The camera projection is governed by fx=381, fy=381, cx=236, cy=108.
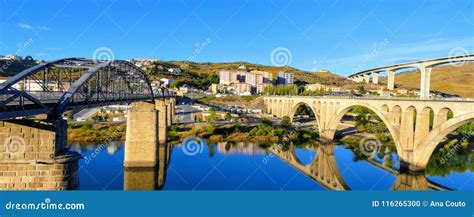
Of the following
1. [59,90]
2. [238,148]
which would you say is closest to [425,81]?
[238,148]

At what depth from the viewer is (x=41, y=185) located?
7.93 meters

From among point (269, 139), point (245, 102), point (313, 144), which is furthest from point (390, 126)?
point (245, 102)

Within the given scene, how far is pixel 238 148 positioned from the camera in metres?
31.6

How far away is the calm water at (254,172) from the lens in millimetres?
19938

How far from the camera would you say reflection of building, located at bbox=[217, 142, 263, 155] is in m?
30.0

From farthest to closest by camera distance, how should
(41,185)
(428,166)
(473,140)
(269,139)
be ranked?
(269,139), (473,140), (428,166), (41,185)

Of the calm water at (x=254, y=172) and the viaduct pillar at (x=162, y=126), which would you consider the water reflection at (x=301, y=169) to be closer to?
the calm water at (x=254, y=172)

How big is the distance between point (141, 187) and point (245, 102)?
5341 centimetres

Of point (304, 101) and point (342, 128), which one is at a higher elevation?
point (304, 101)

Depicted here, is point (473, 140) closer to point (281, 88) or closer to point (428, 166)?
point (428, 166)

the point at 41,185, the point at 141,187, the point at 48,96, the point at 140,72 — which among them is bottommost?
the point at 141,187

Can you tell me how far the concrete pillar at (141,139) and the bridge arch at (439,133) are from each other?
52.8 feet

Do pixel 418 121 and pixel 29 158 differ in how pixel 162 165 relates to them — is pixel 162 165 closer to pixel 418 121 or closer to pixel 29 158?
pixel 418 121

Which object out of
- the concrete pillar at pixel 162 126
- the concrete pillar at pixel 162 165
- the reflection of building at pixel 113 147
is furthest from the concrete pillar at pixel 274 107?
the reflection of building at pixel 113 147
